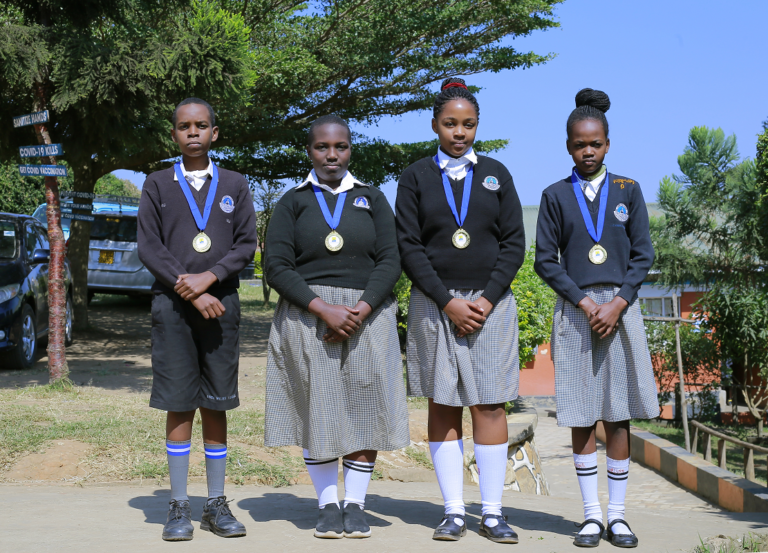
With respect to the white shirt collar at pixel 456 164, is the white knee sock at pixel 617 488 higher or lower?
lower

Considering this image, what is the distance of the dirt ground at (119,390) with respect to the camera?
497 cm

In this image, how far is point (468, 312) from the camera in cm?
352

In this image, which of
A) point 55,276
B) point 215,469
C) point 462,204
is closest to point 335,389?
point 215,469

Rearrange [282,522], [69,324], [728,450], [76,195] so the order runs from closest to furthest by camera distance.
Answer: [282,522]
[76,195]
[69,324]
[728,450]

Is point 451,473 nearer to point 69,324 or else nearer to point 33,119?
point 33,119

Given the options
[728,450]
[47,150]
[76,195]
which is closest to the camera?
[47,150]

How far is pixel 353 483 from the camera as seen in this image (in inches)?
141

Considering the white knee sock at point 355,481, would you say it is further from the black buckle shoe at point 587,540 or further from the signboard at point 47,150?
the signboard at point 47,150

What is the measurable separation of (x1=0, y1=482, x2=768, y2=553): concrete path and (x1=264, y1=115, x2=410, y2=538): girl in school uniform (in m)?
0.23

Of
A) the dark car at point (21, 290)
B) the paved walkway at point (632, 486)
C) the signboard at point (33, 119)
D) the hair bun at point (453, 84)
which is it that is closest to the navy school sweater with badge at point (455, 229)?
the hair bun at point (453, 84)

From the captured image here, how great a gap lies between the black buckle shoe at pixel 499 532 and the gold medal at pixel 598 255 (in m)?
1.23

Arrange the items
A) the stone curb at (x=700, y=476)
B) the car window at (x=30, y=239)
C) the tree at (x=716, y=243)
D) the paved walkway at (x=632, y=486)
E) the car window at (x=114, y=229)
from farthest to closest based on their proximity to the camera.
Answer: the car window at (x=114, y=229)
the tree at (x=716, y=243)
the car window at (x=30, y=239)
the paved walkway at (x=632, y=486)
the stone curb at (x=700, y=476)

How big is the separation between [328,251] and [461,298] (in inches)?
24.9

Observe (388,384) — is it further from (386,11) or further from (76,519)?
(386,11)
